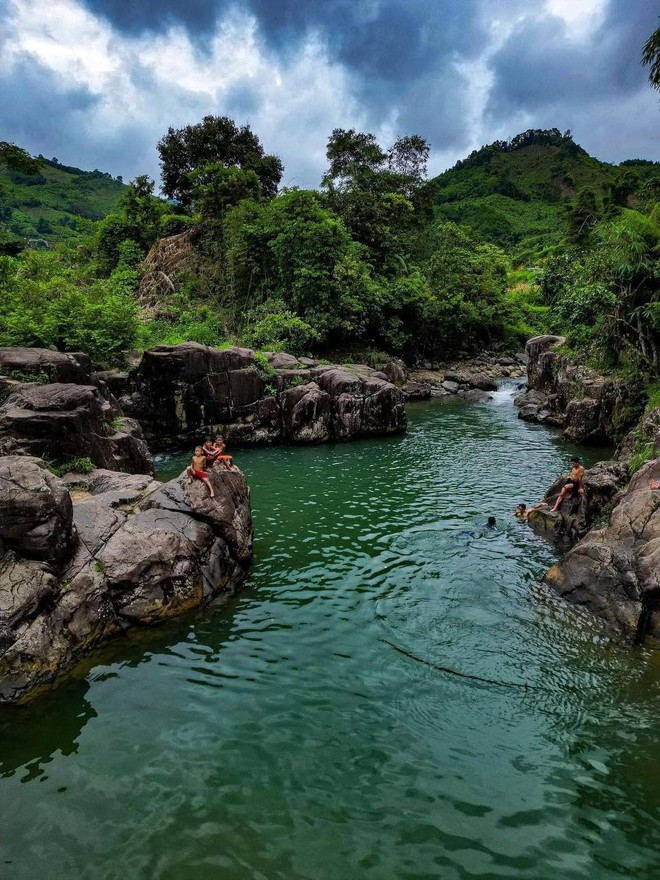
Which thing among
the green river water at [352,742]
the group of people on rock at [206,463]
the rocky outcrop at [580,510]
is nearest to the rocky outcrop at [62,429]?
the group of people on rock at [206,463]

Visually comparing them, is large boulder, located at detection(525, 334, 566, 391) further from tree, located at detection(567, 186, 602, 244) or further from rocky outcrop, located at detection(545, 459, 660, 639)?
tree, located at detection(567, 186, 602, 244)


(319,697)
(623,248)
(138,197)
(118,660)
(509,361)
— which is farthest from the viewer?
(509,361)

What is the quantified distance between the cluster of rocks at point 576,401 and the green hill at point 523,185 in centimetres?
4662

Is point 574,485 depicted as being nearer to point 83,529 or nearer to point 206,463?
point 206,463

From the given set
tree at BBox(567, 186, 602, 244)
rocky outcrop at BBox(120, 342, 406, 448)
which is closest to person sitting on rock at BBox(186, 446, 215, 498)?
rocky outcrop at BBox(120, 342, 406, 448)

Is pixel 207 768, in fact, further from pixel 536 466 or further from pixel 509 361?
pixel 509 361

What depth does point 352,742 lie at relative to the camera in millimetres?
7520

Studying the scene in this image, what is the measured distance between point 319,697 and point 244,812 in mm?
2323

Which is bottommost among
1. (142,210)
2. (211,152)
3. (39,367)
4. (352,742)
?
(352,742)

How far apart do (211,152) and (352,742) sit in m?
58.7

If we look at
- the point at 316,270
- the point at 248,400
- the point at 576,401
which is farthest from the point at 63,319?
the point at 576,401

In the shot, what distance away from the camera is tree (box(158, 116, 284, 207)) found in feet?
172

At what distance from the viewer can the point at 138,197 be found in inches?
1959

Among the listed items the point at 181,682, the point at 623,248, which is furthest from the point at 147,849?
the point at 623,248
